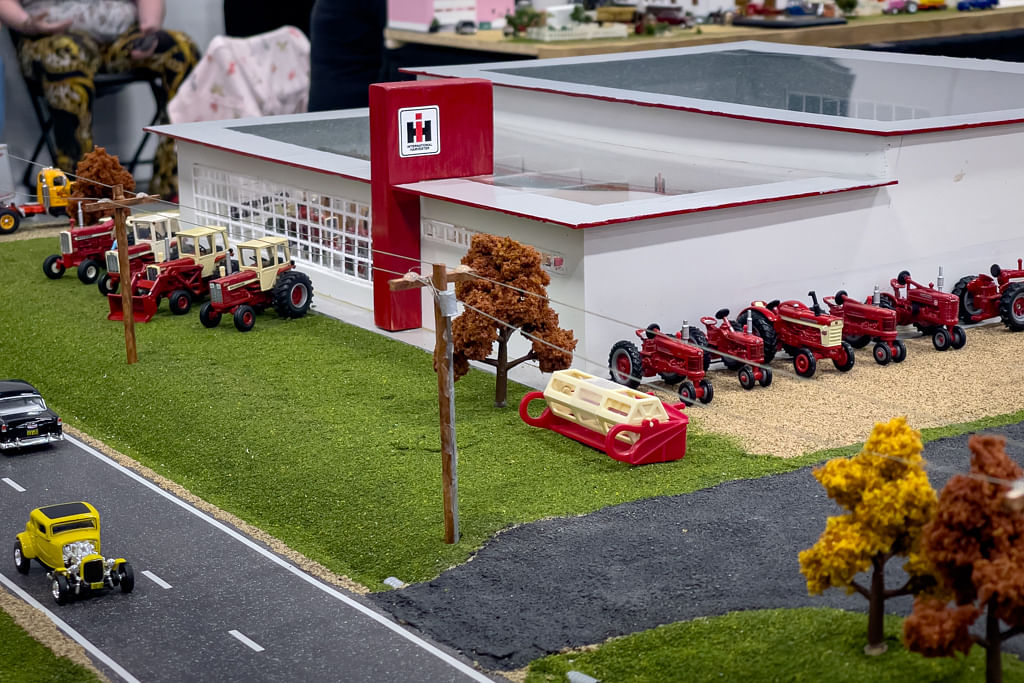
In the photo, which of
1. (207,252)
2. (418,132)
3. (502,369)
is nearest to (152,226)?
(207,252)

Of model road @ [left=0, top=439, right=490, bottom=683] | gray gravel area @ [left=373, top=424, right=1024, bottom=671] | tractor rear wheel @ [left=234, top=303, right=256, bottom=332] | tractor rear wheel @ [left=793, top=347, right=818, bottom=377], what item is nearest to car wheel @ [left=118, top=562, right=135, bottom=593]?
model road @ [left=0, top=439, right=490, bottom=683]

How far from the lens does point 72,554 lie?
14.3 metres

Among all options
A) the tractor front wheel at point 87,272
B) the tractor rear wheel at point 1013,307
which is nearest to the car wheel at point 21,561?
the tractor front wheel at point 87,272

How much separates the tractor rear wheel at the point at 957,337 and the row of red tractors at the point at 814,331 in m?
0.02

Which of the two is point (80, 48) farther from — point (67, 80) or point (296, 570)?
point (296, 570)


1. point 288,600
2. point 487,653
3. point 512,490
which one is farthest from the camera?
point 512,490

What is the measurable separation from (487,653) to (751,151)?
14.8 m

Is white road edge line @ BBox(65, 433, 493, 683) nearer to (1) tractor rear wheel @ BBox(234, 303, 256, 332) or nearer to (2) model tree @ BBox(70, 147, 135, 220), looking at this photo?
(1) tractor rear wheel @ BBox(234, 303, 256, 332)

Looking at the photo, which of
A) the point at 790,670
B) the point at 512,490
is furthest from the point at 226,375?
the point at 790,670

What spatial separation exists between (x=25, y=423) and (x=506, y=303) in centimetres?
685

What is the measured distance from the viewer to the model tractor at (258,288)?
78.5ft

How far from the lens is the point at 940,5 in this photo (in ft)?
141

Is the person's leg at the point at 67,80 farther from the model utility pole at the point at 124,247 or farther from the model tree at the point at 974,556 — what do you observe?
the model tree at the point at 974,556

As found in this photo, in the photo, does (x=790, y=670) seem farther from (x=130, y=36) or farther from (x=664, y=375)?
(x=130, y=36)
